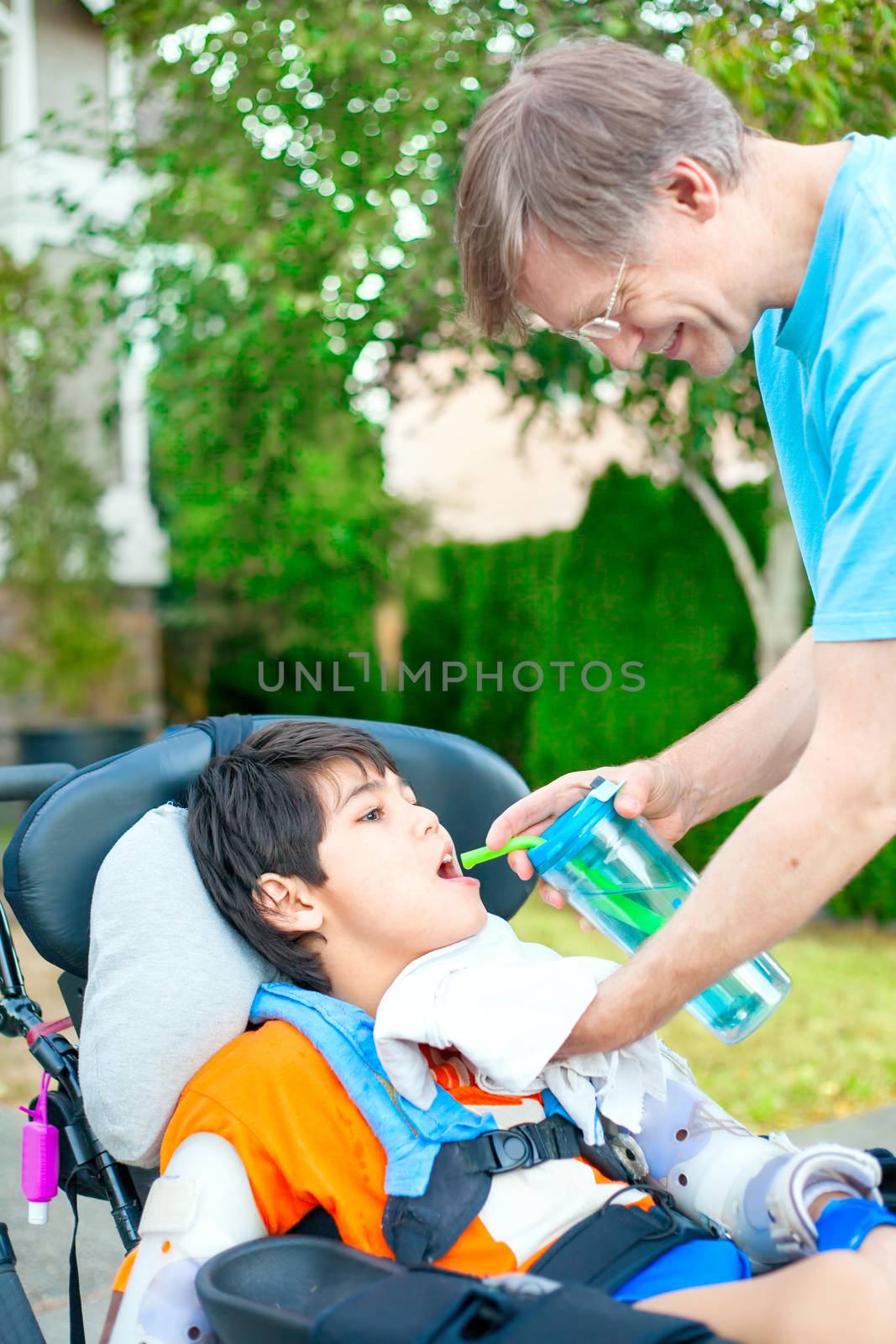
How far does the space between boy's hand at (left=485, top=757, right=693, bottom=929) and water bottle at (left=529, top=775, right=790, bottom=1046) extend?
0.8 inches

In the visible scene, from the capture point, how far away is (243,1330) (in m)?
1.07

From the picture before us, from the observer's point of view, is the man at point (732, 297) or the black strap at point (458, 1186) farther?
the black strap at point (458, 1186)

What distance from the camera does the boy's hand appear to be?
59.3 inches

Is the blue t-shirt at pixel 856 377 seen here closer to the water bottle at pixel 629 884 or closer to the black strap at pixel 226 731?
the water bottle at pixel 629 884

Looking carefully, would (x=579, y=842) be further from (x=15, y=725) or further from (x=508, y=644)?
(x=15, y=725)

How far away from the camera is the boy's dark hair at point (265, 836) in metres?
1.56

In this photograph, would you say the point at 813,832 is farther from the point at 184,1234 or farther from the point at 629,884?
the point at 184,1234

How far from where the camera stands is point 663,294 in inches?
50.0

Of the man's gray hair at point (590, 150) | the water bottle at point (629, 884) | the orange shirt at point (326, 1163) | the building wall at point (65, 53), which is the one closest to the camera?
the man's gray hair at point (590, 150)

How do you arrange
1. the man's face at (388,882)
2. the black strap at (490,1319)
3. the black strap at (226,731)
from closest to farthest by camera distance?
the black strap at (490,1319) → the man's face at (388,882) → the black strap at (226,731)

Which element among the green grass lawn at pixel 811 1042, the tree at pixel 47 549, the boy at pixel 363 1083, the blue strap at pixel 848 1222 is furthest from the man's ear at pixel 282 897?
the tree at pixel 47 549

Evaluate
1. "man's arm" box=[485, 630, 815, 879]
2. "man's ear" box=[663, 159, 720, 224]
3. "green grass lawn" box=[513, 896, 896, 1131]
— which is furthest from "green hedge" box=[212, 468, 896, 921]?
"man's ear" box=[663, 159, 720, 224]

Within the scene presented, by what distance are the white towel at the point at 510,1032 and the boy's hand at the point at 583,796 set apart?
0.13m

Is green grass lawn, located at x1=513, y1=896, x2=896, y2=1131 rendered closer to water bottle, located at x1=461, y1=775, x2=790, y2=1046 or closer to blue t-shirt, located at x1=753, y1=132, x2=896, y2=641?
water bottle, located at x1=461, y1=775, x2=790, y2=1046
